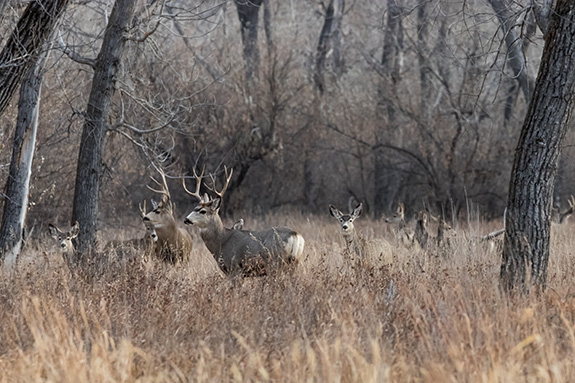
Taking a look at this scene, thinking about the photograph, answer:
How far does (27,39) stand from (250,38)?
1788 centimetres

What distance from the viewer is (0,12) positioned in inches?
313

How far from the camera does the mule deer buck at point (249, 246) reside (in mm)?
9742

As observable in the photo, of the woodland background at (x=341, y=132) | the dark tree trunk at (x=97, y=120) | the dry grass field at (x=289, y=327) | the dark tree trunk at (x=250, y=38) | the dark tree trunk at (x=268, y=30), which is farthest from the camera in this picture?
the dark tree trunk at (x=250, y=38)

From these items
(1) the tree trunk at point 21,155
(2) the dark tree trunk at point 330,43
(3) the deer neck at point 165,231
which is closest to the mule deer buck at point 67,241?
(1) the tree trunk at point 21,155

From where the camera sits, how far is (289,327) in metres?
6.50

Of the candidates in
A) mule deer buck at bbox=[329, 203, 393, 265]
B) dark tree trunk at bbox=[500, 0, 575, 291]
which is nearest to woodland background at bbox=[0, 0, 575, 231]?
mule deer buck at bbox=[329, 203, 393, 265]

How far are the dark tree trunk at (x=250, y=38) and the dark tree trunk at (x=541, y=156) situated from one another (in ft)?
50.2

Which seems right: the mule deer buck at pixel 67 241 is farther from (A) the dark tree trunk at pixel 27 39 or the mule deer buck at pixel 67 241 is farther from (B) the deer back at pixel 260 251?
(A) the dark tree trunk at pixel 27 39

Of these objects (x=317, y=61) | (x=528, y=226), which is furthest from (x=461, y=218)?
(x=528, y=226)

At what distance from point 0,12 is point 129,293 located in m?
2.97

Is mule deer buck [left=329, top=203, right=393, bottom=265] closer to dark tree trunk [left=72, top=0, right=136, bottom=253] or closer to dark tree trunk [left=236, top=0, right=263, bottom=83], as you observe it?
dark tree trunk [left=72, top=0, right=136, bottom=253]

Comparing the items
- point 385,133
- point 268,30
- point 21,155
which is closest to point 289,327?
point 21,155

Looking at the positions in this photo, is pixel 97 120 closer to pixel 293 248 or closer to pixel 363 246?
pixel 293 248

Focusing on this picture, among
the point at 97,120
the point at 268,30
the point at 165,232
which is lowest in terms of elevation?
the point at 165,232
